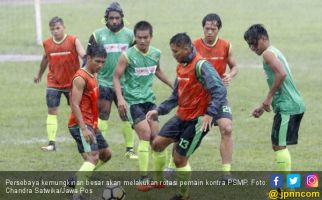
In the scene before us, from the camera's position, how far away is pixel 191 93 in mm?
11414

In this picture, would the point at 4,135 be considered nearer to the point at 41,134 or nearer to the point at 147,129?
the point at 41,134

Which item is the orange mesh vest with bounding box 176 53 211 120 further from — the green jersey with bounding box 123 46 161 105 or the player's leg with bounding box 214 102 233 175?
the green jersey with bounding box 123 46 161 105

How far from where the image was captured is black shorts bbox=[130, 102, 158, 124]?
42.2 feet

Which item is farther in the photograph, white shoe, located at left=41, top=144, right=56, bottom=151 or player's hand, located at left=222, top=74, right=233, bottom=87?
white shoe, located at left=41, top=144, right=56, bottom=151

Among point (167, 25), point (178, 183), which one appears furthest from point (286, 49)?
point (178, 183)

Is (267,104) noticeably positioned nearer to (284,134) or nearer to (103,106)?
(284,134)

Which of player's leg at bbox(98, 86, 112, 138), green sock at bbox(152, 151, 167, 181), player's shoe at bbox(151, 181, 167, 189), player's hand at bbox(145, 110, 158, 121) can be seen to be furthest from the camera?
player's leg at bbox(98, 86, 112, 138)

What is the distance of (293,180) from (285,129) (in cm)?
72

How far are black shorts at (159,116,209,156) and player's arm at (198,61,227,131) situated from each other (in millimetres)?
297

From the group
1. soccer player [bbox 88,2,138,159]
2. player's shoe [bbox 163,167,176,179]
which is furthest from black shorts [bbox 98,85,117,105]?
player's shoe [bbox 163,167,176,179]

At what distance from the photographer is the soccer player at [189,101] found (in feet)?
36.2

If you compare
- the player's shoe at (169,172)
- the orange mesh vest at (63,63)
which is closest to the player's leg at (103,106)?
the orange mesh vest at (63,63)

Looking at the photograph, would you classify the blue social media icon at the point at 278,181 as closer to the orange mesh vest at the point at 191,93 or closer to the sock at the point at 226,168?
the sock at the point at 226,168

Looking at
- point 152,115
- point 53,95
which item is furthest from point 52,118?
point 152,115
